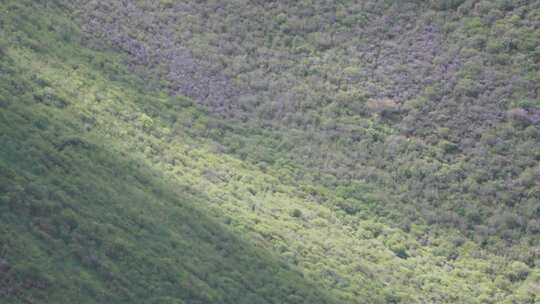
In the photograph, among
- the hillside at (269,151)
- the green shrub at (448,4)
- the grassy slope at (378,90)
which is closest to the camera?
the hillside at (269,151)

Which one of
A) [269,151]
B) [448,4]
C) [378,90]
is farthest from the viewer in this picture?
[448,4]

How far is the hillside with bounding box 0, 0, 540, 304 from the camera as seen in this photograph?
60.3 feet

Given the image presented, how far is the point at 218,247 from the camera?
2161cm

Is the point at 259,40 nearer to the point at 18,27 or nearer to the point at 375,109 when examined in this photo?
the point at 375,109

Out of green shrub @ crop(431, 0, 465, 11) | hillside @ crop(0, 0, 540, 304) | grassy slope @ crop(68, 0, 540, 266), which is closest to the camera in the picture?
hillside @ crop(0, 0, 540, 304)

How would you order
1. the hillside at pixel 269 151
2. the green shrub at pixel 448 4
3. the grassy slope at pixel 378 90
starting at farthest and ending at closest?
the green shrub at pixel 448 4
the grassy slope at pixel 378 90
the hillside at pixel 269 151

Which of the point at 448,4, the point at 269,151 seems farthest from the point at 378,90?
the point at 448,4

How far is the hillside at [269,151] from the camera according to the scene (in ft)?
60.3

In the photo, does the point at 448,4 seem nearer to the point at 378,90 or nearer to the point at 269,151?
the point at 378,90

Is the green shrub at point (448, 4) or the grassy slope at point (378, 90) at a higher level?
the green shrub at point (448, 4)

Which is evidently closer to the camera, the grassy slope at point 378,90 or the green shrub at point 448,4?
the grassy slope at point 378,90

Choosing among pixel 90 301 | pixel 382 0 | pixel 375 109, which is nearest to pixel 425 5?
pixel 382 0

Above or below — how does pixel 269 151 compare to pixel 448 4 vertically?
below

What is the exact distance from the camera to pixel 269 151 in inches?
1294
